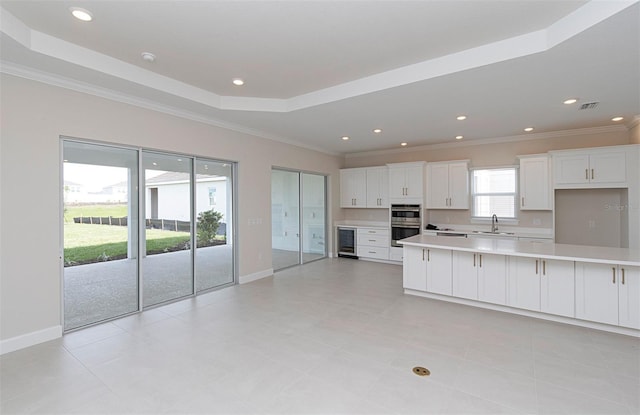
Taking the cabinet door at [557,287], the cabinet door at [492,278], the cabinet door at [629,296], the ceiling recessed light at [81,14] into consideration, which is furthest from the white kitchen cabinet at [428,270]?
the ceiling recessed light at [81,14]

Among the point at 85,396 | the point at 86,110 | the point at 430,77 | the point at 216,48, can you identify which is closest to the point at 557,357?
the point at 430,77

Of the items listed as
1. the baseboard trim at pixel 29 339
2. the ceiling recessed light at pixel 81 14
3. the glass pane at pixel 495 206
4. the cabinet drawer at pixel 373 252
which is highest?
the ceiling recessed light at pixel 81 14

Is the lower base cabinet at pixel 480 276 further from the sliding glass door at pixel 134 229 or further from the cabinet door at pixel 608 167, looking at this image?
the sliding glass door at pixel 134 229

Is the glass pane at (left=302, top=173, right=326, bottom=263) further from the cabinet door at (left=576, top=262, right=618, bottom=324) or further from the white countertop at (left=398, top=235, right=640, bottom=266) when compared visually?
the cabinet door at (left=576, top=262, right=618, bottom=324)

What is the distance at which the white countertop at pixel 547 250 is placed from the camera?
10.2ft

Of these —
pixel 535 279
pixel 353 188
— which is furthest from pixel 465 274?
pixel 353 188

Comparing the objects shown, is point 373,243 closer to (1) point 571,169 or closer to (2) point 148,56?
(1) point 571,169

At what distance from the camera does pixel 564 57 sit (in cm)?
277

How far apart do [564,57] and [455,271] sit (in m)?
2.77

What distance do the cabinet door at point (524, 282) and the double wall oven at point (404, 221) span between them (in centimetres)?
290

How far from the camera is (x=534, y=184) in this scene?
5.53 m

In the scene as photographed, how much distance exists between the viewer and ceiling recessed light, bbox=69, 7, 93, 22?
7.63 ft

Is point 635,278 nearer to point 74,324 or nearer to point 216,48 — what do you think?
point 216,48

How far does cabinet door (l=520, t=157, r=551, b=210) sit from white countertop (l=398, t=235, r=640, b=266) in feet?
6.36
